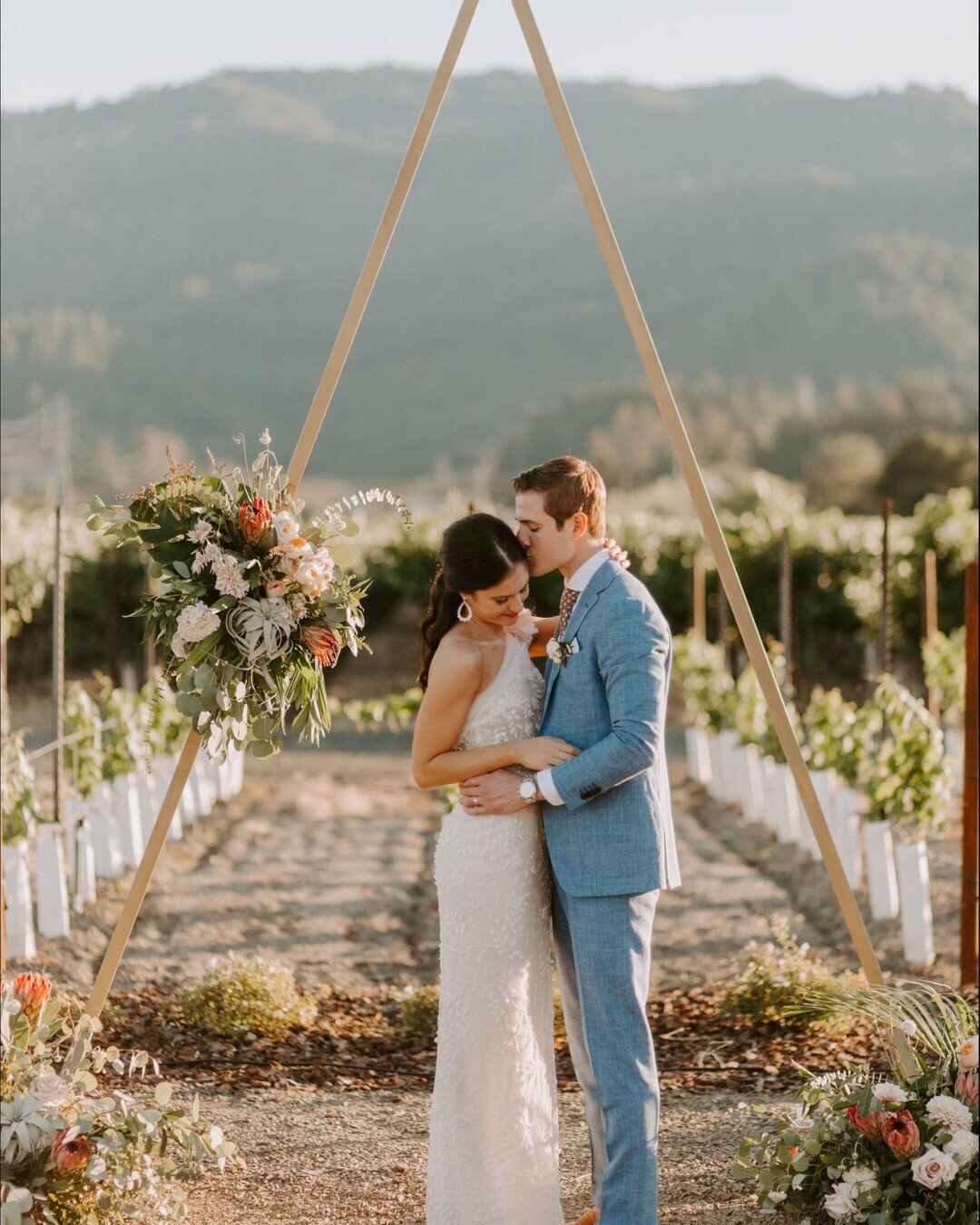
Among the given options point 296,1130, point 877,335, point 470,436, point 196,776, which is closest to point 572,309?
point 470,436

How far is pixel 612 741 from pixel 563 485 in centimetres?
59

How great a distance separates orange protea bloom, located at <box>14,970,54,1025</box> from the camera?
3.09 m

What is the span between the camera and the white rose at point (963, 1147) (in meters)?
2.83

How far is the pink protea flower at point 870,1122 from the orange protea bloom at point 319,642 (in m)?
1.59

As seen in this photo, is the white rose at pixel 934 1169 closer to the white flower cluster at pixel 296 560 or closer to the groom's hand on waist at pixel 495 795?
the groom's hand on waist at pixel 495 795

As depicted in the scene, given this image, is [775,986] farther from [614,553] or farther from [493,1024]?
[614,553]

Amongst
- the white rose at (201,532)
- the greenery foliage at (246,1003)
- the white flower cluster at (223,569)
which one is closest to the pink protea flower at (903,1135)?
the white flower cluster at (223,569)

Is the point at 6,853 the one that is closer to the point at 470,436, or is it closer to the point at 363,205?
the point at 470,436

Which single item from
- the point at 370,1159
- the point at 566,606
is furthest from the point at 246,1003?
the point at 566,606

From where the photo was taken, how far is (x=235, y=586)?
322 centimetres

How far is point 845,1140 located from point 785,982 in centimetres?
190

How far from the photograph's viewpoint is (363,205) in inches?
2773

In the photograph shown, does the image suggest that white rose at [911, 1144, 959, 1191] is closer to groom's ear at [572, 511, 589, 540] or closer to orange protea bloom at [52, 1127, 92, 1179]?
groom's ear at [572, 511, 589, 540]

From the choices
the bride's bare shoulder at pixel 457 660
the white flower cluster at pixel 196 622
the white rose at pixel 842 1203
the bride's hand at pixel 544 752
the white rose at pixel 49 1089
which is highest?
the white flower cluster at pixel 196 622
